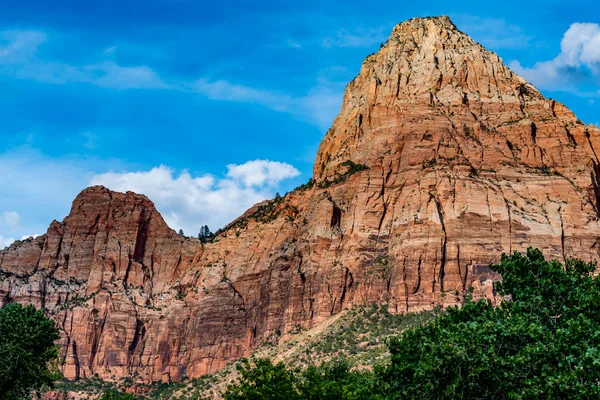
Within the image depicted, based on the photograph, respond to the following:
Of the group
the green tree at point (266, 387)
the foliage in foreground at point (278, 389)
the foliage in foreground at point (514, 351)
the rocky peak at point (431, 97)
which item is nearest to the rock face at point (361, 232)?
the rocky peak at point (431, 97)

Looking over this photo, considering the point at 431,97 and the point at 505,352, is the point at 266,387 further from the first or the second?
the point at 431,97

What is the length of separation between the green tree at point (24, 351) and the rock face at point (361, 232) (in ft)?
192

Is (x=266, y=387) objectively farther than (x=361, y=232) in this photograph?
No

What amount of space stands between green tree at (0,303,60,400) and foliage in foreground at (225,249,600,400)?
14176mm

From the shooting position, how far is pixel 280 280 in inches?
5020

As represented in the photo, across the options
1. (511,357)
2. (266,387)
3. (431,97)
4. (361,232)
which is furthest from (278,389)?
(431,97)

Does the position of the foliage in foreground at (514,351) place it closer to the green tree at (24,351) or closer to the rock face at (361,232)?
the green tree at (24,351)

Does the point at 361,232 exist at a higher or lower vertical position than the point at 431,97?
lower

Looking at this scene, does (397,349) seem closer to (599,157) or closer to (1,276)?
(599,157)

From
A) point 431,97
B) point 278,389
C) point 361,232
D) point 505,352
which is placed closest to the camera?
point 505,352

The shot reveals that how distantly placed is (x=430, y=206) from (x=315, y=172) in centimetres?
4172

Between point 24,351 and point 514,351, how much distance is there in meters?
31.0

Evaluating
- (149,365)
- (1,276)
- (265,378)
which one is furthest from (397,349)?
(1,276)

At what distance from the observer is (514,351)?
1570 inches
